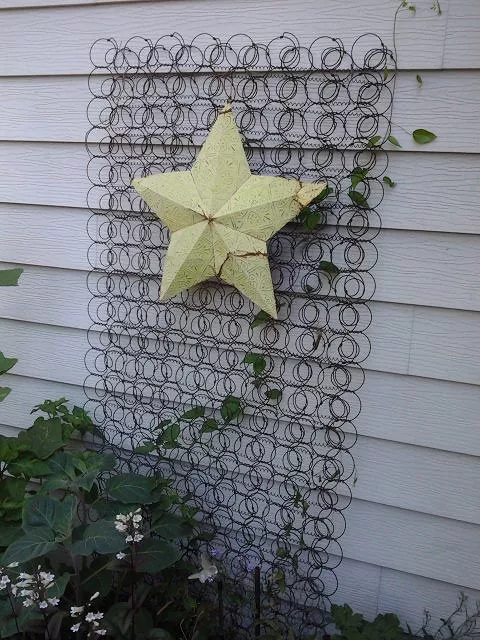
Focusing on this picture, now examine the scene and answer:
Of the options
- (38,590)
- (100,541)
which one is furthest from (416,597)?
(38,590)

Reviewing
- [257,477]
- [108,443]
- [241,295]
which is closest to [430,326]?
[241,295]

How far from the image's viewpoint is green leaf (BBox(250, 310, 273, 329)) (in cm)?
190

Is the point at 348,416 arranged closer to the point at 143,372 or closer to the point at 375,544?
the point at 375,544

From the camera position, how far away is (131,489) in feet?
6.17

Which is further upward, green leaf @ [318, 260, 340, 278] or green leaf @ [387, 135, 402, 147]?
green leaf @ [387, 135, 402, 147]

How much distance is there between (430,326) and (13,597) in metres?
1.31

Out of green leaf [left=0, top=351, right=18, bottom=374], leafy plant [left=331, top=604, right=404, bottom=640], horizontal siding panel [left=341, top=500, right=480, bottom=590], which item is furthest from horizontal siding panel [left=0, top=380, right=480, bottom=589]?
green leaf [left=0, top=351, right=18, bottom=374]

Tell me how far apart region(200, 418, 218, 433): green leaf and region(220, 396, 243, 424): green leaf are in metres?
0.03

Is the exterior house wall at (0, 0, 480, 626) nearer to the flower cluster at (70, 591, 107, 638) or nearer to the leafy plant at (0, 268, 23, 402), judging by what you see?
the leafy plant at (0, 268, 23, 402)

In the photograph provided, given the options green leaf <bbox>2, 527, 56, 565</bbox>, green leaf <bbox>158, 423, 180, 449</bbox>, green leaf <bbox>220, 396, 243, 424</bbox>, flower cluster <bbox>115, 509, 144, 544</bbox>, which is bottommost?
green leaf <bbox>2, 527, 56, 565</bbox>

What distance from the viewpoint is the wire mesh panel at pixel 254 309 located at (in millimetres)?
1790

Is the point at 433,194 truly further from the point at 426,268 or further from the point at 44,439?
the point at 44,439

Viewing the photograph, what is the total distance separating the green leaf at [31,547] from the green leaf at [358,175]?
1179mm

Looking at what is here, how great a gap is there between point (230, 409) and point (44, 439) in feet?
1.92
